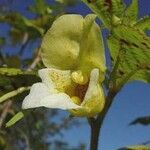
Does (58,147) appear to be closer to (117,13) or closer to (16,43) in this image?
(16,43)

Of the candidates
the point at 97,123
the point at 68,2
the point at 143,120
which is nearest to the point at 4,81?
the point at 97,123

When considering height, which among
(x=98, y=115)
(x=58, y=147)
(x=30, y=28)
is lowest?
(x=58, y=147)

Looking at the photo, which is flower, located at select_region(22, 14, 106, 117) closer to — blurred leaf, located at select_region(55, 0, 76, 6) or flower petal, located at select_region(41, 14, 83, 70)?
flower petal, located at select_region(41, 14, 83, 70)

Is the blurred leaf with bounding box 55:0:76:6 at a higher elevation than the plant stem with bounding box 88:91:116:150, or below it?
below

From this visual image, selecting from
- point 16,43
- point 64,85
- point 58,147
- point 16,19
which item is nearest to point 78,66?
point 64,85

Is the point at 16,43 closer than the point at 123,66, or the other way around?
the point at 123,66

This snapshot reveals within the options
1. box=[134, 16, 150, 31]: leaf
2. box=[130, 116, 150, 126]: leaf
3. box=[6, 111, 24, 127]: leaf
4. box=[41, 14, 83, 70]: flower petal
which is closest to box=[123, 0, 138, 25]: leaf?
box=[134, 16, 150, 31]: leaf

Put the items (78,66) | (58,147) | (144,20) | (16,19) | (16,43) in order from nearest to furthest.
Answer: (144,20) < (78,66) < (16,19) < (16,43) < (58,147)
